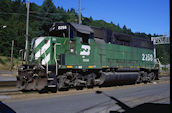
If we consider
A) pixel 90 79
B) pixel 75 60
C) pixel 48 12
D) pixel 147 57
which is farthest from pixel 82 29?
pixel 48 12

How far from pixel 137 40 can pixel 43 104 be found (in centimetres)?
1239

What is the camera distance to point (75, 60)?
1184 centimetres

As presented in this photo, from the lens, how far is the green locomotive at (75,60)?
10500 millimetres

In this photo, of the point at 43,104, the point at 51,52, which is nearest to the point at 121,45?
the point at 51,52

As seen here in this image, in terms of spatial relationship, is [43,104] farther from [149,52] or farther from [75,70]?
[149,52]

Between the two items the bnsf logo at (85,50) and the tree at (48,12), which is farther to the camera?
the tree at (48,12)

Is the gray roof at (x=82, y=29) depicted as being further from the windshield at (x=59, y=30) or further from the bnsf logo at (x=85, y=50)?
the bnsf logo at (x=85, y=50)

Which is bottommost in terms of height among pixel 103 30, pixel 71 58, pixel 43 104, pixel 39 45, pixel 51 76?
pixel 43 104

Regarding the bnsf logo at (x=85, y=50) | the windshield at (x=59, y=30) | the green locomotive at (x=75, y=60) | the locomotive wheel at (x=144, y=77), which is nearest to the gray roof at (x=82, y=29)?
Result: the green locomotive at (x=75, y=60)

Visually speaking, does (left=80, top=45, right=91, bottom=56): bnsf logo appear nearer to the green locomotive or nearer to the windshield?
the green locomotive

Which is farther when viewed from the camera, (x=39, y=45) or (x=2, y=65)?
(x=2, y=65)

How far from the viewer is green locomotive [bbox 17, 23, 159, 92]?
34.4 feet

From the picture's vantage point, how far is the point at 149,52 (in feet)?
64.5

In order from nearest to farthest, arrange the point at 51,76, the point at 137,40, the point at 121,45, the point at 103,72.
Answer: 1. the point at 51,76
2. the point at 103,72
3. the point at 121,45
4. the point at 137,40
